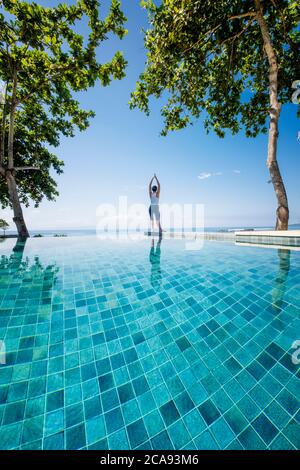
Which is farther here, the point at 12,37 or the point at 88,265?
the point at 12,37

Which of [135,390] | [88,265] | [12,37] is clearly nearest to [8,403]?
[135,390]

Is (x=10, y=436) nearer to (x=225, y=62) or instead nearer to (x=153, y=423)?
(x=153, y=423)

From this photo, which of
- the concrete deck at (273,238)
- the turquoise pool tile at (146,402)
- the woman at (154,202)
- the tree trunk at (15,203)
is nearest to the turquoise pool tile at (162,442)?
the turquoise pool tile at (146,402)

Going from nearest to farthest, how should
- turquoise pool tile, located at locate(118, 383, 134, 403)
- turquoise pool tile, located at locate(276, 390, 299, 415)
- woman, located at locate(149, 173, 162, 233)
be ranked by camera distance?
turquoise pool tile, located at locate(276, 390, 299, 415), turquoise pool tile, located at locate(118, 383, 134, 403), woman, located at locate(149, 173, 162, 233)

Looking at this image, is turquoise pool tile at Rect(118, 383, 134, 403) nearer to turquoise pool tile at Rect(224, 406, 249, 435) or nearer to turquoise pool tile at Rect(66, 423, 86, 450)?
turquoise pool tile at Rect(66, 423, 86, 450)

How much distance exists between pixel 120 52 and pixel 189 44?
4061mm

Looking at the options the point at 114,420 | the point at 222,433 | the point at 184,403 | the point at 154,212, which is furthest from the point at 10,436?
the point at 154,212

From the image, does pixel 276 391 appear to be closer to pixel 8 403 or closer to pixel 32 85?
pixel 8 403

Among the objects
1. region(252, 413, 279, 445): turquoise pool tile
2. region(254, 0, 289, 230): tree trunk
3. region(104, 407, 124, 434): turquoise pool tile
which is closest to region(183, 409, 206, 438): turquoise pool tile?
region(252, 413, 279, 445): turquoise pool tile

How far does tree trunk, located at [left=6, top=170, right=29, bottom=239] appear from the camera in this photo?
10094mm

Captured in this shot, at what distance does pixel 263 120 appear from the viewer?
400 inches

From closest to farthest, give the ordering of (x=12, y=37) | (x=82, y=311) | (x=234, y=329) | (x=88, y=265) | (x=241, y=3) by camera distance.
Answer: (x=234, y=329), (x=82, y=311), (x=88, y=265), (x=241, y=3), (x=12, y=37)

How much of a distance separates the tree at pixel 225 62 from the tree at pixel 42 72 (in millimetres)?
2608
